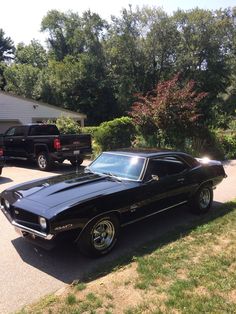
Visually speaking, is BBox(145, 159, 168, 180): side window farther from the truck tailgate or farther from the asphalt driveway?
the truck tailgate

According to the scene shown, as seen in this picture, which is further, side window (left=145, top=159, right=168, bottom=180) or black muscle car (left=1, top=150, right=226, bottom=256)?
side window (left=145, top=159, right=168, bottom=180)

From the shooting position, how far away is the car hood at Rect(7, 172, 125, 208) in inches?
212

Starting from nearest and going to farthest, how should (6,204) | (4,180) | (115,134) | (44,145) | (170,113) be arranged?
(6,204), (4,180), (44,145), (170,113), (115,134)

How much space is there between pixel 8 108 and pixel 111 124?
10413 millimetres

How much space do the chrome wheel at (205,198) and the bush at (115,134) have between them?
32.0 feet

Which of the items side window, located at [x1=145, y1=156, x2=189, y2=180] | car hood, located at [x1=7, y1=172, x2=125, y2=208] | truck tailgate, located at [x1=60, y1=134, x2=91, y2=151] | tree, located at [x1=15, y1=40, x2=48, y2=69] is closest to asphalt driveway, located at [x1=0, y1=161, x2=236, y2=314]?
car hood, located at [x1=7, y1=172, x2=125, y2=208]

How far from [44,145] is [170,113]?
15.9 feet

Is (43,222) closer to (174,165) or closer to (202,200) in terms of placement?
(174,165)

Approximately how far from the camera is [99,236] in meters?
5.43

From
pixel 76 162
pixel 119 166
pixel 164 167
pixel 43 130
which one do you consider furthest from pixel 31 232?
pixel 43 130

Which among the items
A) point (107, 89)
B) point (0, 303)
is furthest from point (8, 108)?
point (0, 303)

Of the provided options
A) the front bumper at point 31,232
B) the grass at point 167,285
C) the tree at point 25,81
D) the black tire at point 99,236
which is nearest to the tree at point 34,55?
the tree at point 25,81

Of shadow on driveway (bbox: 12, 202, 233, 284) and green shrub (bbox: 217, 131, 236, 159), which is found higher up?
shadow on driveway (bbox: 12, 202, 233, 284)

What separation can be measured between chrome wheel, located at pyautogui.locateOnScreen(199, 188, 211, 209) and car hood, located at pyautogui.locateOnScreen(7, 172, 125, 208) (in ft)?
7.26
